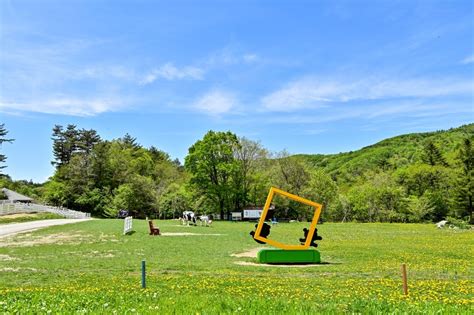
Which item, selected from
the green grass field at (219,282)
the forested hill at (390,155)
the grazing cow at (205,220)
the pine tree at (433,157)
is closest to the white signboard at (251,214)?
the grazing cow at (205,220)

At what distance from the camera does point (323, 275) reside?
565 inches

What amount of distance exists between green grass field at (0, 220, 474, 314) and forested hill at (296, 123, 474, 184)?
68426 mm

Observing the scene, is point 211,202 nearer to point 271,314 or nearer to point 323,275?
point 323,275

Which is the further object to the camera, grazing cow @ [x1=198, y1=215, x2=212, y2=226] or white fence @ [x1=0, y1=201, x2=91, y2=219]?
white fence @ [x1=0, y1=201, x2=91, y2=219]

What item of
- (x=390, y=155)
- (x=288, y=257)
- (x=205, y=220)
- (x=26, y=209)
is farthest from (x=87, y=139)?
(x=288, y=257)

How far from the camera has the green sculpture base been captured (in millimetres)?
18266

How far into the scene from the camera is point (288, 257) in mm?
18391

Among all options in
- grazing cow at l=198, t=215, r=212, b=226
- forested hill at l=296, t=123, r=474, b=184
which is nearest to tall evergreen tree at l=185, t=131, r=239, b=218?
grazing cow at l=198, t=215, r=212, b=226

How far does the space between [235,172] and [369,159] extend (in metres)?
56.0

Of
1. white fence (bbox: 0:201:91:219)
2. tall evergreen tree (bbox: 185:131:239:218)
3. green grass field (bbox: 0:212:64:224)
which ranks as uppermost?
tall evergreen tree (bbox: 185:131:239:218)

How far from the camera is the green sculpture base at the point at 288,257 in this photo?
1827 cm

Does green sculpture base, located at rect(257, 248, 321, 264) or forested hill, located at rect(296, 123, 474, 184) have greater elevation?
forested hill, located at rect(296, 123, 474, 184)

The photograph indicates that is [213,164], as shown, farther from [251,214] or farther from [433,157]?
[433,157]

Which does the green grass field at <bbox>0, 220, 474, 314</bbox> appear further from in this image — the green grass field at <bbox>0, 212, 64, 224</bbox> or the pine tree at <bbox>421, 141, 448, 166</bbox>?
the pine tree at <bbox>421, 141, 448, 166</bbox>
